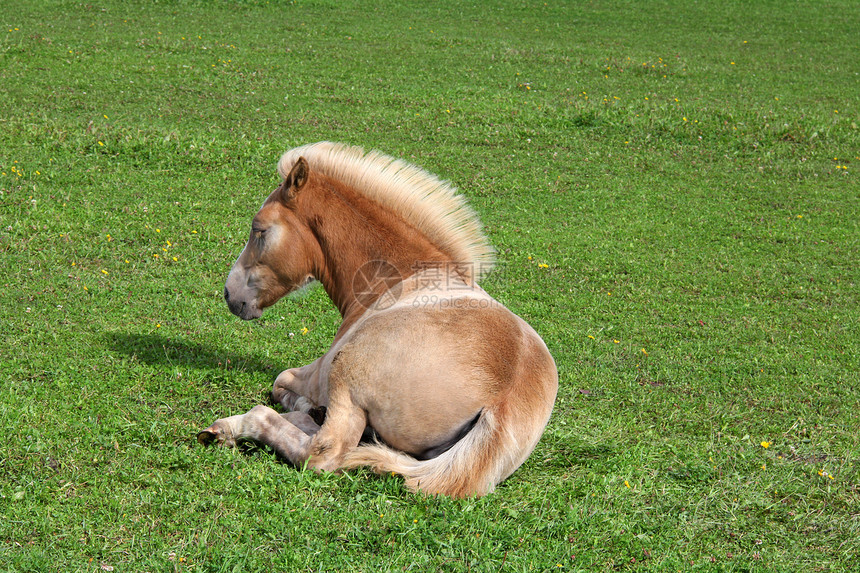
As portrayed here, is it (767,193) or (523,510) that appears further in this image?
(767,193)

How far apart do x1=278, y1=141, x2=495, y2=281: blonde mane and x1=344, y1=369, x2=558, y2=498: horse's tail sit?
1.17 metres

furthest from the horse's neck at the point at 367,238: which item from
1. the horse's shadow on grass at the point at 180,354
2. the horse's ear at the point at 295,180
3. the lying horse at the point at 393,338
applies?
the horse's shadow on grass at the point at 180,354

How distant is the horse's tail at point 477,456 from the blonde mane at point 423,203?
1.17 meters

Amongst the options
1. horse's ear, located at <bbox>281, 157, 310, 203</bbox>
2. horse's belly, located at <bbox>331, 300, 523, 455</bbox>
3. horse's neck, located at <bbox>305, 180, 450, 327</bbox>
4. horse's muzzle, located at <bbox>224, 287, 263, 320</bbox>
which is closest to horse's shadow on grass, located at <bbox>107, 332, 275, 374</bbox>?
horse's muzzle, located at <bbox>224, 287, 263, 320</bbox>

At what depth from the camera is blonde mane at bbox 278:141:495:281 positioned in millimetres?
5164

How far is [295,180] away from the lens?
5.03 meters

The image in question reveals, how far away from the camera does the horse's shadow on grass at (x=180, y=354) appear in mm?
5762

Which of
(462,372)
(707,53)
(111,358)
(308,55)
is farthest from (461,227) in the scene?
(707,53)

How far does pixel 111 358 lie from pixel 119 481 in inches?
67.0

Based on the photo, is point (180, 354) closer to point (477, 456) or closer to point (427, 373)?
point (427, 373)

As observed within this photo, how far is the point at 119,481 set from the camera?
13.8ft

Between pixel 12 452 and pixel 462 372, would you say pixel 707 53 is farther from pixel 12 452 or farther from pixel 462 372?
pixel 12 452

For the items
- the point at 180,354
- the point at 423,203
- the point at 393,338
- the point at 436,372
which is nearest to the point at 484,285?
the point at 423,203

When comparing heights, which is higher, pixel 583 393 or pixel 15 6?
pixel 15 6
